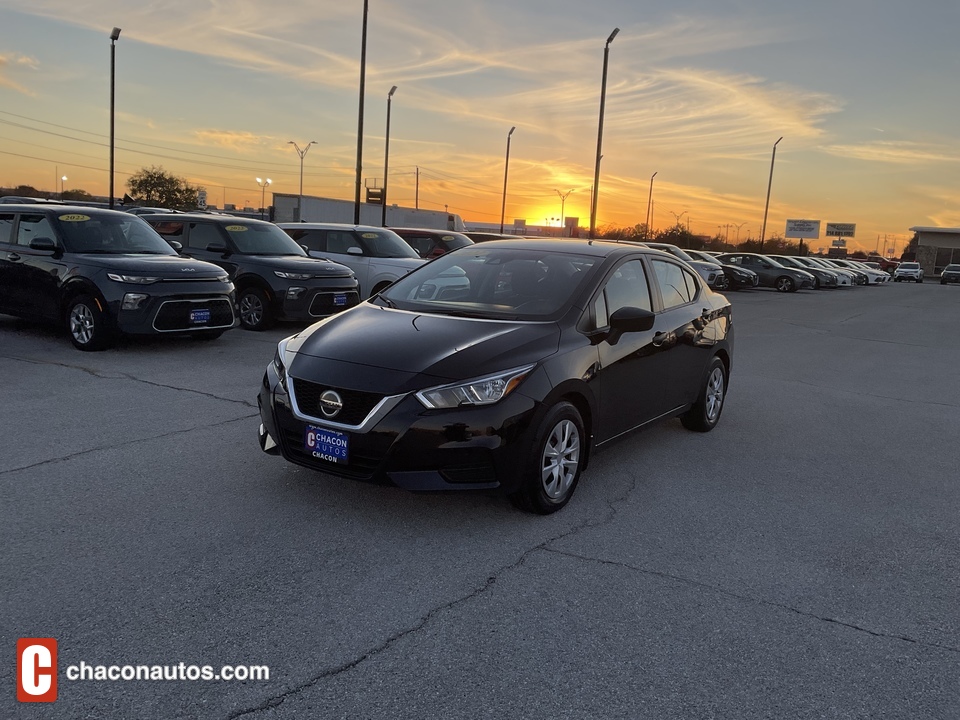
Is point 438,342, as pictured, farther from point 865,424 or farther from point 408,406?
point 865,424

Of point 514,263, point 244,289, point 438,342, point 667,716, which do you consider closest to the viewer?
point 667,716

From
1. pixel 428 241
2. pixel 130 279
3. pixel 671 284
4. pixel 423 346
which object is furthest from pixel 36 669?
pixel 428 241

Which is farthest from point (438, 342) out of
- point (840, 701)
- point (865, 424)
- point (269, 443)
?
point (865, 424)

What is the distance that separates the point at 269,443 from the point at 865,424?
556cm

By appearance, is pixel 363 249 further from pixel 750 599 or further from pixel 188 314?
pixel 750 599

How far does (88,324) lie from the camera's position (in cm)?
938

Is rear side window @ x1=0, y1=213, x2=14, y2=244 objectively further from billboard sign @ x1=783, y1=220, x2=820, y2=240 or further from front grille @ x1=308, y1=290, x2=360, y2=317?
billboard sign @ x1=783, y1=220, x2=820, y2=240

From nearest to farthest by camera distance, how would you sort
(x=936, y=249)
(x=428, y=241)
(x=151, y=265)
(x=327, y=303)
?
(x=151, y=265), (x=327, y=303), (x=428, y=241), (x=936, y=249)

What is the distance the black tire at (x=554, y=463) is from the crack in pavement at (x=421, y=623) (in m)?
0.22

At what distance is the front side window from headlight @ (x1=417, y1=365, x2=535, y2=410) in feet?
7.23

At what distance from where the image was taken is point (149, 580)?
3.58 m

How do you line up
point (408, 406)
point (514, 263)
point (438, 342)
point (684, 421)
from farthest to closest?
point (684, 421), point (514, 263), point (438, 342), point (408, 406)

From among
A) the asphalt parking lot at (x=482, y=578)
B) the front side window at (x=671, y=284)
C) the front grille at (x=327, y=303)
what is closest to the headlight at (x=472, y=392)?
the asphalt parking lot at (x=482, y=578)

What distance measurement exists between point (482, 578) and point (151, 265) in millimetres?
7335
